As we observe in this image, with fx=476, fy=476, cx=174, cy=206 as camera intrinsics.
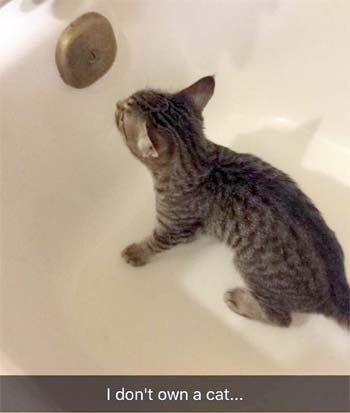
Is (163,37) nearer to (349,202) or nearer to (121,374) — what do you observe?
(349,202)

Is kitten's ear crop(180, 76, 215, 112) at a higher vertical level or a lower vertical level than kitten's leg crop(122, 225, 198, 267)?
higher

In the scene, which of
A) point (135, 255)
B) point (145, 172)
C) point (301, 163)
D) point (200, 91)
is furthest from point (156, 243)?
point (301, 163)

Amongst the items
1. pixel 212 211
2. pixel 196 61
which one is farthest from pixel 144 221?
pixel 196 61

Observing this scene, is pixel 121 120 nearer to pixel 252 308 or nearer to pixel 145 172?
pixel 145 172

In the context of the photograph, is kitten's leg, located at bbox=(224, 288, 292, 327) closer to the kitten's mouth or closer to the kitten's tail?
the kitten's tail

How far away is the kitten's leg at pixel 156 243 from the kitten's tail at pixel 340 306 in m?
0.31

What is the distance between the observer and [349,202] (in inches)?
46.9

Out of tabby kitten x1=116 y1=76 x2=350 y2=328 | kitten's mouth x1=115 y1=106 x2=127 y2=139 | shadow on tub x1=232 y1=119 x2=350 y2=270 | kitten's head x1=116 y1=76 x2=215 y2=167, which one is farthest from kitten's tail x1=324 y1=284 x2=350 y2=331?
kitten's mouth x1=115 y1=106 x2=127 y2=139

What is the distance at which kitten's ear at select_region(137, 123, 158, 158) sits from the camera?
795 mm

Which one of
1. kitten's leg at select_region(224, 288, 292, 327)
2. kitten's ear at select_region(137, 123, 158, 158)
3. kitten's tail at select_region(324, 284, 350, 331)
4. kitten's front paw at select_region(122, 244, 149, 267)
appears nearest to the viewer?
kitten's ear at select_region(137, 123, 158, 158)

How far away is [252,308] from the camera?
1.06 meters

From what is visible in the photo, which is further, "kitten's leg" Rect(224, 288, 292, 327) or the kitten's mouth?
"kitten's leg" Rect(224, 288, 292, 327)

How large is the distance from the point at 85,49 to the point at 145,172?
0.37 m
